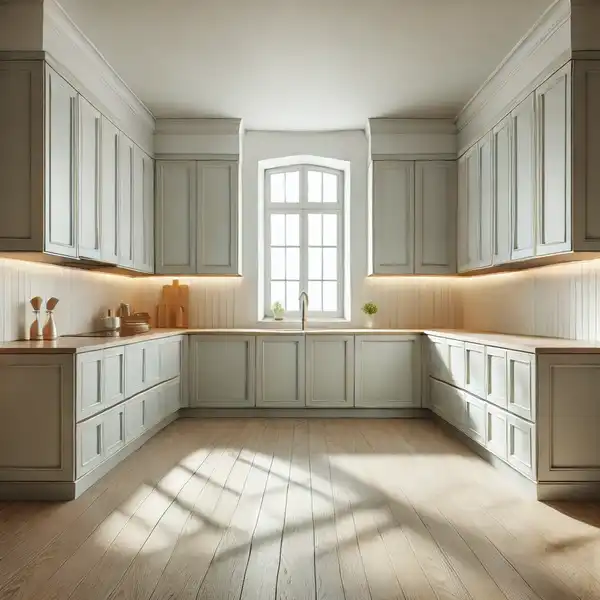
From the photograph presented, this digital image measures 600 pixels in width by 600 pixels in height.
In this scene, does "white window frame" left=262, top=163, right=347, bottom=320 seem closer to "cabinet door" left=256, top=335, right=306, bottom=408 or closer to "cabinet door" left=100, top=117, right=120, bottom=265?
"cabinet door" left=256, top=335, right=306, bottom=408

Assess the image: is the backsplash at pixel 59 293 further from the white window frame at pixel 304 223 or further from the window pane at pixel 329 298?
the window pane at pixel 329 298

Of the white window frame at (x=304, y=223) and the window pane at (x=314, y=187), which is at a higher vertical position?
the window pane at (x=314, y=187)

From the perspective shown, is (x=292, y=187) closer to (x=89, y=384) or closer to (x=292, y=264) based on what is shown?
(x=292, y=264)

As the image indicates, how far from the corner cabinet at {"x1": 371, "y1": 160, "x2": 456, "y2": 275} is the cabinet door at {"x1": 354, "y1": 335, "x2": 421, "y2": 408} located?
29.1 inches

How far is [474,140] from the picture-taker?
18.1 feet

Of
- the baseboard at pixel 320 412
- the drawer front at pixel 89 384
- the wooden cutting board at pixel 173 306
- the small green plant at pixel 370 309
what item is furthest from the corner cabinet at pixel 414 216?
the drawer front at pixel 89 384

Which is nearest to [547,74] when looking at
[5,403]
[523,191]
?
[523,191]

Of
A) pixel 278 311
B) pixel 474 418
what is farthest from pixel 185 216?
pixel 474 418

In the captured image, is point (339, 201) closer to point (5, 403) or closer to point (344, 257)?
point (344, 257)

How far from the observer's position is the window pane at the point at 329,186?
6.88m

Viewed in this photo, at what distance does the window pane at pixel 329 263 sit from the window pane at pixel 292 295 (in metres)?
0.33

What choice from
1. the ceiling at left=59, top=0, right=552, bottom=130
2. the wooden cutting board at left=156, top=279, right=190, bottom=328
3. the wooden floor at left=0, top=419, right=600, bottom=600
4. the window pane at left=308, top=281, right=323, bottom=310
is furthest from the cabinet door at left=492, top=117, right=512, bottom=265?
the wooden cutting board at left=156, top=279, right=190, bottom=328

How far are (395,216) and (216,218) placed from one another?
1.75 metres

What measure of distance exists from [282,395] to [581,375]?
10.1 ft
